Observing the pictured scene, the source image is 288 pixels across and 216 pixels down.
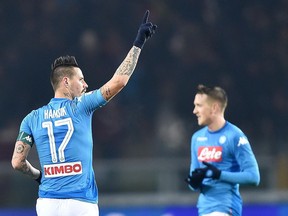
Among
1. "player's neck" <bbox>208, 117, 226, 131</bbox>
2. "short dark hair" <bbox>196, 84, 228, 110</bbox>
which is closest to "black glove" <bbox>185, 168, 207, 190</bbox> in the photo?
"player's neck" <bbox>208, 117, 226, 131</bbox>

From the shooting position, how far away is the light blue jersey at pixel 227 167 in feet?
22.7

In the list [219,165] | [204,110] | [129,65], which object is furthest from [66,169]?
[204,110]

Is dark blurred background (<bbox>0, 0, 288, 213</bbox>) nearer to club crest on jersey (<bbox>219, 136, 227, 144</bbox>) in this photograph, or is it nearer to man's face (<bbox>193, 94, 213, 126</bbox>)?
man's face (<bbox>193, 94, 213, 126</bbox>)

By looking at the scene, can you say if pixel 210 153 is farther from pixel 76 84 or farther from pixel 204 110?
pixel 76 84

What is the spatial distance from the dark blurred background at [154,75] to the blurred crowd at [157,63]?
0.01 metres

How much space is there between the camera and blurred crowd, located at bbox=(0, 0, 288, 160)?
11625 millimetres

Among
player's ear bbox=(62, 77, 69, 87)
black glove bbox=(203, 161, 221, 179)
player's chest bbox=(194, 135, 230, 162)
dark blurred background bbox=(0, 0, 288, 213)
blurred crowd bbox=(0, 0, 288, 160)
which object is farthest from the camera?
blurred crowd bbox=(0, 0, 288, 160)

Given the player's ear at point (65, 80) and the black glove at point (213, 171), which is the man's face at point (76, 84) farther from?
the black glove at point (213, 171)

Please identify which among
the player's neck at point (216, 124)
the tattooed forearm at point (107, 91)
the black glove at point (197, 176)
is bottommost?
the black glove at point (197, 176)

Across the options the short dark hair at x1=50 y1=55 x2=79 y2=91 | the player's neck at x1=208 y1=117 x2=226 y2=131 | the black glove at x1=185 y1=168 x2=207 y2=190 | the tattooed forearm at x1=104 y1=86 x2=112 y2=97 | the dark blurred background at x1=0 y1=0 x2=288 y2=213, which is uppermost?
the dark blurred background at x1=0 y1=0 x2=288 y2=213

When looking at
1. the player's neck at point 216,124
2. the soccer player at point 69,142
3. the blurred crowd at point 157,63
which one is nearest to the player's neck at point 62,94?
the soccer player at point 69,142

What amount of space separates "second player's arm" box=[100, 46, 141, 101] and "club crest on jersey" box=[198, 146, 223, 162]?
158 centimetres

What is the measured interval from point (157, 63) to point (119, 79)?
6.72 metres

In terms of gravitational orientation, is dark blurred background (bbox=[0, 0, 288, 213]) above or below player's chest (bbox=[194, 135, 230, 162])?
above
